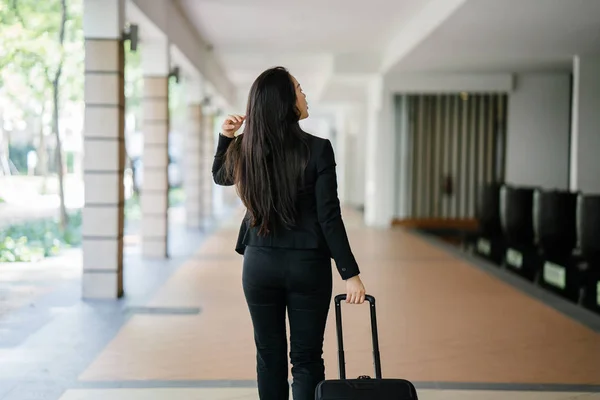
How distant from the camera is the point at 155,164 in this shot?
30.8 ft

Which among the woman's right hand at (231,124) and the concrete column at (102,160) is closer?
the woman's right hand at (231,124)

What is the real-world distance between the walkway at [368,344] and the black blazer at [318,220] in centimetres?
133

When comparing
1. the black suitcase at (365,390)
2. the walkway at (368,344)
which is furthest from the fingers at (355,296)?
the walkway at (368,344)

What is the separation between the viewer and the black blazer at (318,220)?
7.82 feet

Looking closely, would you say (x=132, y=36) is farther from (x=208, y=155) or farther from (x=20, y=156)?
(x=208, y=155)

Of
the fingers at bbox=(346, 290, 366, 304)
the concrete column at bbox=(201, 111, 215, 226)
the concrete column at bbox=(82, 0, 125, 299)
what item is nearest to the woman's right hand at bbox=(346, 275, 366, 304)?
the fingers at bbox=(346, 290, 366, 304)

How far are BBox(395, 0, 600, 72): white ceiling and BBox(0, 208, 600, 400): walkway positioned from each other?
8.77ft

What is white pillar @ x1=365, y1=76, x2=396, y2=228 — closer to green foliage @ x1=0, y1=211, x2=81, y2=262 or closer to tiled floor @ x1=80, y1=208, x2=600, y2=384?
tiled floor @ x1=80, y1=208, x2=600, y2=384

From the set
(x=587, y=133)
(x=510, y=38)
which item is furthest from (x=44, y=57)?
(x=587, y=133)

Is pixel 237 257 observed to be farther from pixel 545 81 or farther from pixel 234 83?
pixel 234 83

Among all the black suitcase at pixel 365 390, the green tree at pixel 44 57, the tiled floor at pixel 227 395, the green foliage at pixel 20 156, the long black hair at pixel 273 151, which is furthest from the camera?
the green foliage at pixel 20 156

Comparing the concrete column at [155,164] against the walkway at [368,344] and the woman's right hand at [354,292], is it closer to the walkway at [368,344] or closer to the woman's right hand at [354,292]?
the walkway at [368,344]

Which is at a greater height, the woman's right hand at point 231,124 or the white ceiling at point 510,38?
the white ceiling at point 510,38

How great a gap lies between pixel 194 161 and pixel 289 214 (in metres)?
11.4
